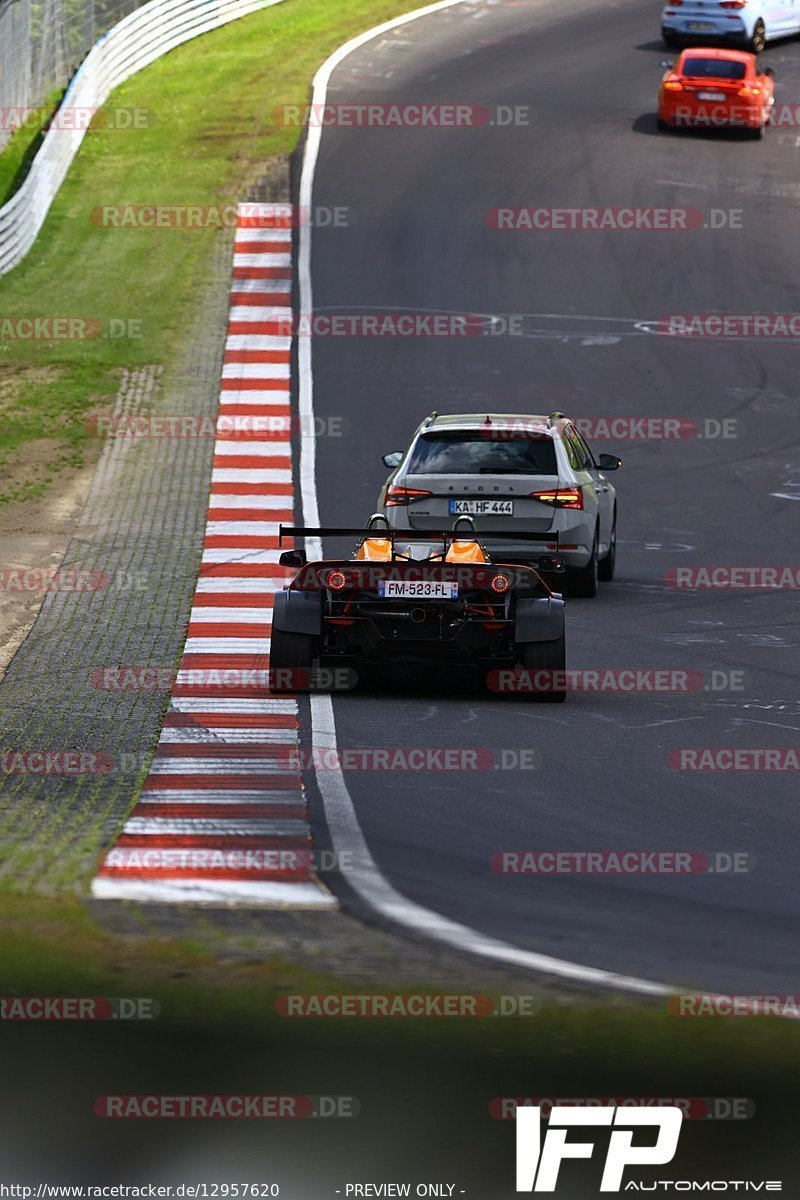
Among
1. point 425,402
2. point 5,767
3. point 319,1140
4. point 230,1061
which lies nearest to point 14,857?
point 5,767

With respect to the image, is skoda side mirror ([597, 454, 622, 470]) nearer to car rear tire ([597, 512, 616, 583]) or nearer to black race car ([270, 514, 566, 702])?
car rear tire ([597, 512, 616, 583])

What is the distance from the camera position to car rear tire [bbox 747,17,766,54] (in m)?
40.5

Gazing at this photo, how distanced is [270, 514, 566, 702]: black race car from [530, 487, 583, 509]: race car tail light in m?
3.25

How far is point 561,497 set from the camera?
51.3 feet

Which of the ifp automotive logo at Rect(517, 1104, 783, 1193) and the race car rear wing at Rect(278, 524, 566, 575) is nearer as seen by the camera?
the ifp automotive logo at Rect(517, 1104, 783, 1193)

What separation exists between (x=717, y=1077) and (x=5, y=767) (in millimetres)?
5451

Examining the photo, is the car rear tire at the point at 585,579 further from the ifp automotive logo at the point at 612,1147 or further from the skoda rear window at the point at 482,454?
the ifp automotive logo at the point at 612,1147

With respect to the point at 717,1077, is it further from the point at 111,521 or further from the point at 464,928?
the point at 111,521

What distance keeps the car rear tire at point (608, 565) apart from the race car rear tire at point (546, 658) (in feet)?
15.2

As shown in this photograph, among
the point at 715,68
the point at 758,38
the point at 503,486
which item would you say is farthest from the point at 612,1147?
the point at 758,38

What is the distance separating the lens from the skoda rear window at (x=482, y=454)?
15.8 metres

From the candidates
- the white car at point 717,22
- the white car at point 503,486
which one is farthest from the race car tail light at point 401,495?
the white car at point 717,22

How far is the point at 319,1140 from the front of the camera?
546cm

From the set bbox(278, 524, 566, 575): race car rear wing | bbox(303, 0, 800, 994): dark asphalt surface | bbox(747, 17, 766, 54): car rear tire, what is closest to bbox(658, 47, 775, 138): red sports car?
bbox(303, 0, 800, 994): dark asphalt surface
